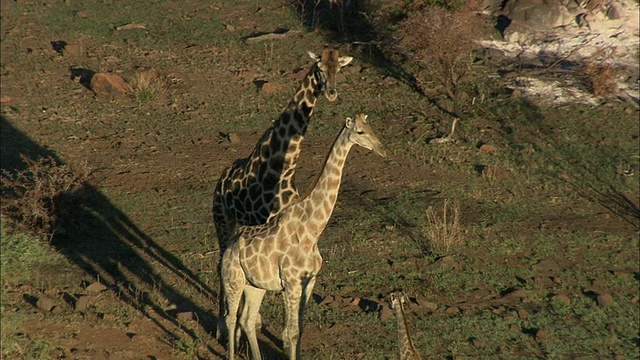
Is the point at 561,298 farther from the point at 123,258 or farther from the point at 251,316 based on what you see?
the point at 123,258

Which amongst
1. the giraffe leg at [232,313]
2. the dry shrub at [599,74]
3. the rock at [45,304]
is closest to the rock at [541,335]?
the giraffe leg at [232,313]

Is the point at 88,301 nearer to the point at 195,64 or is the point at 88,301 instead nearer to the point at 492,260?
the point at 492,260

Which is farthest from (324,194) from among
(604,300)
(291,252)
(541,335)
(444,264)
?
(604,300)

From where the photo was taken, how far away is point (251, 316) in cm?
958

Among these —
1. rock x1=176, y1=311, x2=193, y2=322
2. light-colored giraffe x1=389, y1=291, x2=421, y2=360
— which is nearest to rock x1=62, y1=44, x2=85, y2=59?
rock x1=176, y1=311, x2=193, y2=322

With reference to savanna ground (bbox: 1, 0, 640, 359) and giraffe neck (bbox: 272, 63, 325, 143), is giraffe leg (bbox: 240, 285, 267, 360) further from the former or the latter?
giraffe neck (bbox: 272, 63, 325, 143)

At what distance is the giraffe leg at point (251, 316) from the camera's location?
954 cm

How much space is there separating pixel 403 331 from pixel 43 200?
792cm

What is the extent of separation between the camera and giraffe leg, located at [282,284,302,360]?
29.0 ft

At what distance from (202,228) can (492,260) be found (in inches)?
194

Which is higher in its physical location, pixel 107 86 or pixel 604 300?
pixel 107 86

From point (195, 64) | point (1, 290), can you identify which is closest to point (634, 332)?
point (1, 290)

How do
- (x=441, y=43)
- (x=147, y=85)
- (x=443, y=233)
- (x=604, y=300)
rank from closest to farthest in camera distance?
(x=604, y=300) → (x=443, y=233) → (x=441, y=43) → (x=147, y=85)

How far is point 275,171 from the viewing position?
1057cm
